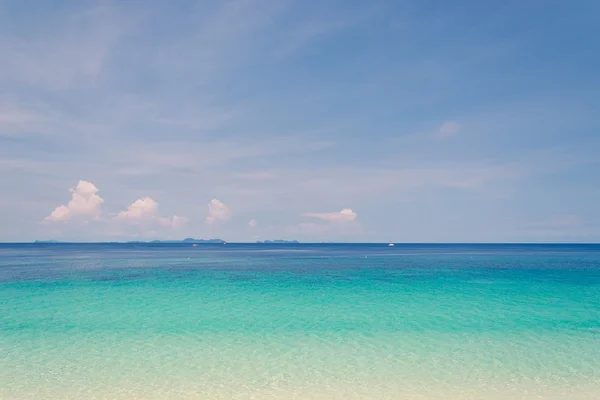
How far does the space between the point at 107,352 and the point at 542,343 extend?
641 inches

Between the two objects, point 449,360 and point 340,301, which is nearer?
point 449,360

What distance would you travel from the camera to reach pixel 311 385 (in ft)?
39.1

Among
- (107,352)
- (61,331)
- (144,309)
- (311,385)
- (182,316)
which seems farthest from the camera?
(144,309)

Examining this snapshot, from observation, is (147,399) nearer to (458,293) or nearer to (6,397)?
(6,397)

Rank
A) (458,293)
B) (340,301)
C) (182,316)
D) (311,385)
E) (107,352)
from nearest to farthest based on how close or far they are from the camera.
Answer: (311,385), (107,352), (182,316), (340,301), (458,293)

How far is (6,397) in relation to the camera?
11.0 metres

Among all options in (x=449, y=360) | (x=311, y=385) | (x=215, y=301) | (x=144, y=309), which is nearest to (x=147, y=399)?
(x=311, y=385)

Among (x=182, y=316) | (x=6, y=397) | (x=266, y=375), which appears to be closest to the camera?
(x=6, y=397)

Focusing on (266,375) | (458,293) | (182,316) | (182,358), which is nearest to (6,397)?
(182,358)

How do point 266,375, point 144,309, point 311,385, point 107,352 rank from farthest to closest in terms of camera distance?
point 144,309
point 107,352
point 266,375
point 311,385

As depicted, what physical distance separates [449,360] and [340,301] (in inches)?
499

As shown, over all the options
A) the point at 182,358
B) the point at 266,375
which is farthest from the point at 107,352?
the point at 266,375

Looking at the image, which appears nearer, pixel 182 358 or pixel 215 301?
pixel 182 358

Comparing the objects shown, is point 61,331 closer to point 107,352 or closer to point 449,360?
point 107,352
